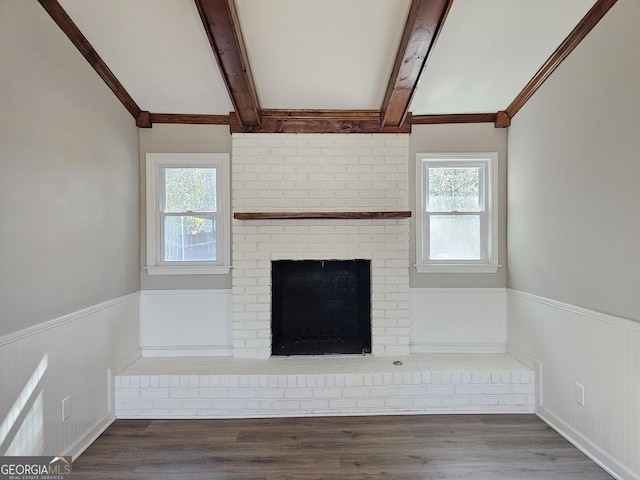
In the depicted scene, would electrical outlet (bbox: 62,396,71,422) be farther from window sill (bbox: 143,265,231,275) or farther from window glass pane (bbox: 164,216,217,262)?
window glass pane (bbox: 164,216,217,262)

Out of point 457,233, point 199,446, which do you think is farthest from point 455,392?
point 199,446

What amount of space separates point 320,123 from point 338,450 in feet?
8.75

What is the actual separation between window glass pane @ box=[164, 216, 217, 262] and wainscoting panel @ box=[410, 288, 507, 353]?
2.04 meters

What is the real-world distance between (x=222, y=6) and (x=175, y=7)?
431 mm

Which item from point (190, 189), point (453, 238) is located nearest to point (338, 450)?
point (453, 238)

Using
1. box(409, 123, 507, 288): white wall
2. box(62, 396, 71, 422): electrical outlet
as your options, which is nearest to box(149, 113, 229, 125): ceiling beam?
box(409, 123, 507, 288): white wall

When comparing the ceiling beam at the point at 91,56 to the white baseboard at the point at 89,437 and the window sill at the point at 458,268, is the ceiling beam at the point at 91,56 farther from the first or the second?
the window sill at the point at 458,268

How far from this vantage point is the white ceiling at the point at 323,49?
2.13m

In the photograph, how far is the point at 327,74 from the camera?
2.67m

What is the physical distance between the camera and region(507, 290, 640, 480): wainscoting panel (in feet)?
6.37

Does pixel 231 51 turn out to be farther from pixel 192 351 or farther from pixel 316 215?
pixel 192 351

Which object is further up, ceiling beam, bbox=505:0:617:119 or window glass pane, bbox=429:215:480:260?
ceiling beam, bbox=505:0:617:119

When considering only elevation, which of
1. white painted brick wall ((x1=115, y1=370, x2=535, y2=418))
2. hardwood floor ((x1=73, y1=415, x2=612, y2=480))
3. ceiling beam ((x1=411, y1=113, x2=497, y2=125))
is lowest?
hardwood floor ((x1=73, y1=415, x2=612, y2=480))

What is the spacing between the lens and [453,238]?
11.0 ft
